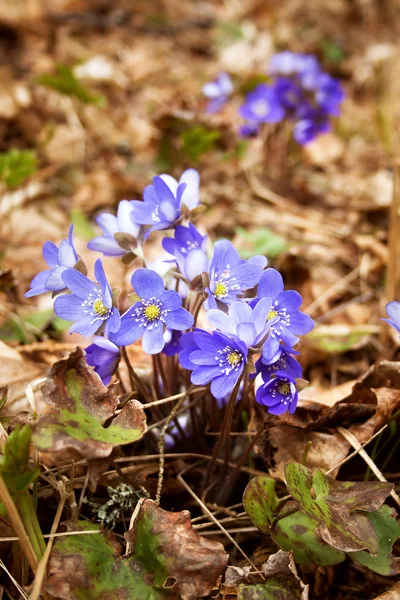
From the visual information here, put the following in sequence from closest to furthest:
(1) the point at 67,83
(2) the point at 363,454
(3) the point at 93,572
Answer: (3) the point at 93,572, (2) the point at 363,454, (1) the point at 67,83

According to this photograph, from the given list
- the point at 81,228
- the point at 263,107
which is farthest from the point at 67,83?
the point at 263,107

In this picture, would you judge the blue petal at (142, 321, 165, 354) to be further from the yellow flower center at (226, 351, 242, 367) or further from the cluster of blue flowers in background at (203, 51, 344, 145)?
the cluster of blue flowers in background at (203, 51, 344, 145)

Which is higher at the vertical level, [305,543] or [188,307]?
[188,307]

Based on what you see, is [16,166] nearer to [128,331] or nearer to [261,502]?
[128,331]

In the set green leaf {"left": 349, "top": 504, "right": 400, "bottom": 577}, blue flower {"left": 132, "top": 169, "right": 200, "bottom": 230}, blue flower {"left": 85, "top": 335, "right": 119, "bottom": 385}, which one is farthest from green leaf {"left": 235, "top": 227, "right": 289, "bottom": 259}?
green leaf {"left": 349, "top": 504, "right": 400, "bottom": 577}

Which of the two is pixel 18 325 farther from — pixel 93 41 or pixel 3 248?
pixel 93 41

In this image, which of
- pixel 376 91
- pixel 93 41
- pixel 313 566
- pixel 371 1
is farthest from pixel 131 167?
pixel 371 1
